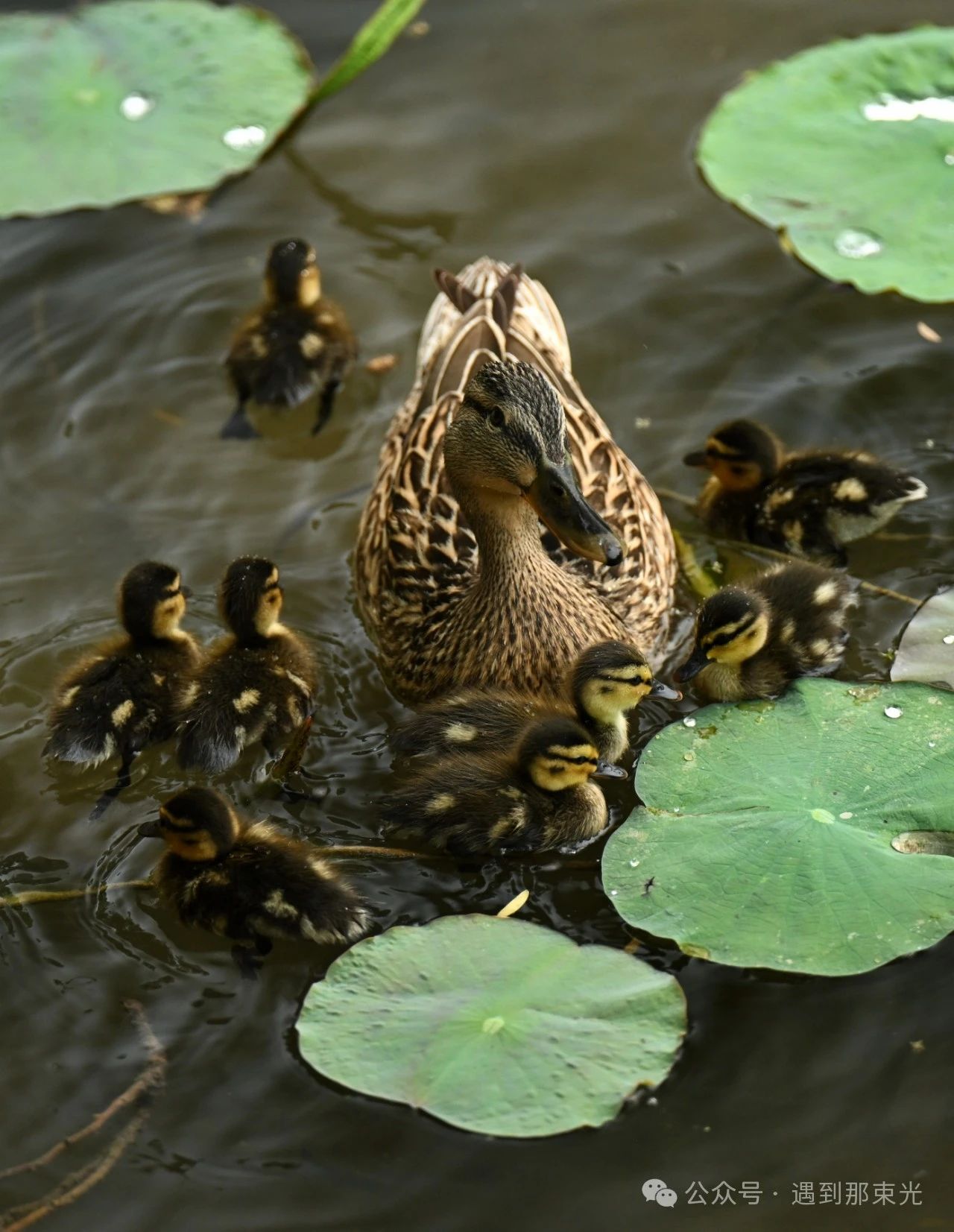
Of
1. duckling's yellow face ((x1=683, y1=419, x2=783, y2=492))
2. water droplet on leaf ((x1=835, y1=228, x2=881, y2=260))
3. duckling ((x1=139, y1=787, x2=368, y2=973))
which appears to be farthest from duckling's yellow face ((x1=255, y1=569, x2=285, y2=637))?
water droplet on leaf ((x1=835, y1=228, x2=881, y2=260))

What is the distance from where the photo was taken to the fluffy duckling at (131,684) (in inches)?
139

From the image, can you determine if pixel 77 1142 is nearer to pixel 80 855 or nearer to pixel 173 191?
pixel 80 855

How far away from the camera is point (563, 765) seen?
3.21m

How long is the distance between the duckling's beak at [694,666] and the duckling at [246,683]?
2.78 ft

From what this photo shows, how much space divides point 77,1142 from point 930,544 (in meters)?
2.49

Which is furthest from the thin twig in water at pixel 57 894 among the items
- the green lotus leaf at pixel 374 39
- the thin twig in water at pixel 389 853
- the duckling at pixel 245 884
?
the green lotus leaf at pixel 374 39

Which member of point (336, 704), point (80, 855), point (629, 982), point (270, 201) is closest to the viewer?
point (629, 982)

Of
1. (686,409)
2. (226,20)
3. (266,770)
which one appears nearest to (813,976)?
(266,770)

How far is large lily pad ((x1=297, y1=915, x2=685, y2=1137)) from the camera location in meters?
2.77

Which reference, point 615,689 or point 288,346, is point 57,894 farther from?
point 288,346

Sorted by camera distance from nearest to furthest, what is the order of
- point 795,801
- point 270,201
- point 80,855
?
point 795,801, point 80,855, point 270,201

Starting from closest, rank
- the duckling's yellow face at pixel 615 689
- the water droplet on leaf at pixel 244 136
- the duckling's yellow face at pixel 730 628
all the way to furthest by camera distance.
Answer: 1. the duckling's yellow face at pixel 615 689
2. the duckling's yellow face at pixel 730 628
3. the water droplet on leaf at pixel 244 136

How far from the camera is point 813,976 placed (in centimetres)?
315

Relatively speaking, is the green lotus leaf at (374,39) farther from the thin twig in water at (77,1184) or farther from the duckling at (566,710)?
the thin twig in water at (77,1184)
